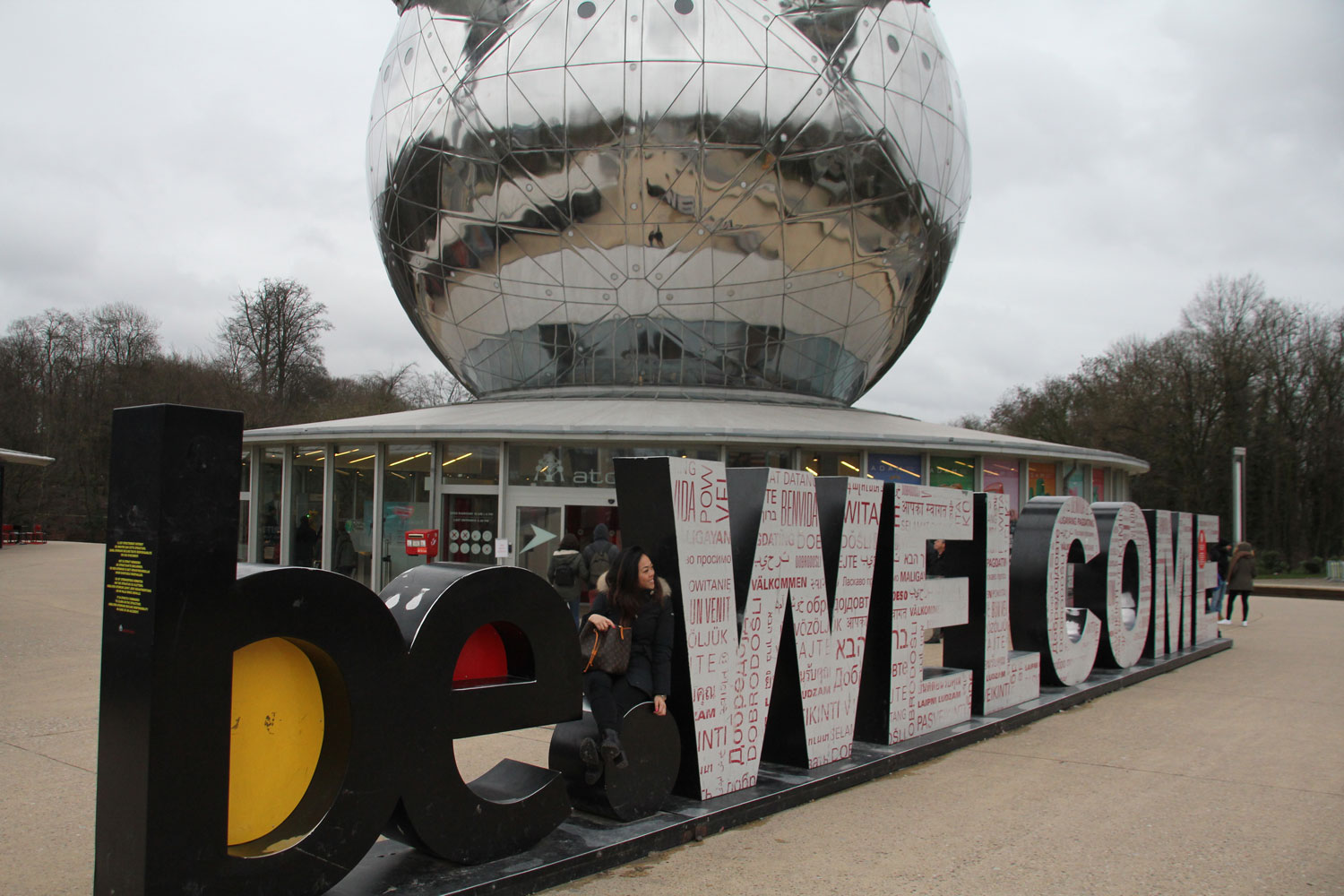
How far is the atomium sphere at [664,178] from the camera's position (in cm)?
1738

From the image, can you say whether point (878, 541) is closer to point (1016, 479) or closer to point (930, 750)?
point (930, 750)

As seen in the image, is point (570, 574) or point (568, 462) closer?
point (570, 574)

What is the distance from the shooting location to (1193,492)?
39438 millimetres

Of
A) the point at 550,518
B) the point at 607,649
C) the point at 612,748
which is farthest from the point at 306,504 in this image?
the point at 612,748

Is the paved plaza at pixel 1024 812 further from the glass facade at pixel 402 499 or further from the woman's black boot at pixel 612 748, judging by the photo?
the glass facade at pixel 402 499

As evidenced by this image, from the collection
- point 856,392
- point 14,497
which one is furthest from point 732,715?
point 14,497

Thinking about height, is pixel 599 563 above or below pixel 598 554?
below

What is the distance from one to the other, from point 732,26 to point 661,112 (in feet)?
6.62

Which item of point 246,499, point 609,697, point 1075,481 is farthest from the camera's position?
point 246,499

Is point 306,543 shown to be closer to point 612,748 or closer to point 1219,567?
point 612,748

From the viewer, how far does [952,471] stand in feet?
62.3

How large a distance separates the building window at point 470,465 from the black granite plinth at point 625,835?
10160 millimetres

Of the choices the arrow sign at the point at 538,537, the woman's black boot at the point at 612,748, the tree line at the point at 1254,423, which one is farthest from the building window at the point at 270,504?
the tree line at the point at 1254,423

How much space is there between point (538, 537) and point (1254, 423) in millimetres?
33058
